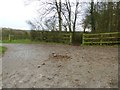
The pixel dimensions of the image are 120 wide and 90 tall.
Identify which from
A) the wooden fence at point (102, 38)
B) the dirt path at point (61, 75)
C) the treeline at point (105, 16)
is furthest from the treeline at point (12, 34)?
the dirt path at point (61, 75)

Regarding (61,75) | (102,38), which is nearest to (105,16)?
(102,38)

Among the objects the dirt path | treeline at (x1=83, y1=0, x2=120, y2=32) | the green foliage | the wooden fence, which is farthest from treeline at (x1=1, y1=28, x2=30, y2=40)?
the dirt path

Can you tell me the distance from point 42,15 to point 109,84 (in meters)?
20.0

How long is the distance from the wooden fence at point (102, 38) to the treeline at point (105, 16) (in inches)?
33.6

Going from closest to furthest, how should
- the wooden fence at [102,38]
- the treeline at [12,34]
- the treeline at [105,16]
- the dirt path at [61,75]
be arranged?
the dirt path at [61,75] → the wooden fence at [102,38] → the treeline at [105,16] → the treeline at [12,34]

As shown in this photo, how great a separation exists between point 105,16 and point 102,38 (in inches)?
94.2

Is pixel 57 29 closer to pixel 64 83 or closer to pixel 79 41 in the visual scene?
pixel 79 41

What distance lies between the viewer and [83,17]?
83.8ft

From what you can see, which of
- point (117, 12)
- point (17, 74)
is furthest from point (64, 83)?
point (117, 12)

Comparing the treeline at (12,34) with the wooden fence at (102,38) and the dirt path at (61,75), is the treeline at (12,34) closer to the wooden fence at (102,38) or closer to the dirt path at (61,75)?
the wooden fence at (102,38)

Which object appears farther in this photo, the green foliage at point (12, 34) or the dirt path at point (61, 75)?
the green foliage at point (12, 34)

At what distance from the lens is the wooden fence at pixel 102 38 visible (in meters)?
19.3

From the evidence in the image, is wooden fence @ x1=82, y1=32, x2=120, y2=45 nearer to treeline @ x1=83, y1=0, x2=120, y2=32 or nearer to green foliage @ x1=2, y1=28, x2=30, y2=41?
treeline @ x1=83, y1=0, x2=120, y2=32

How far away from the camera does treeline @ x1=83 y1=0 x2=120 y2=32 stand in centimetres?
2016
